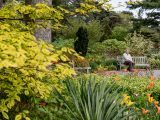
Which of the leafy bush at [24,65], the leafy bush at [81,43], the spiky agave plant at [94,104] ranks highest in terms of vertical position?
the leafy bush at [24,65]

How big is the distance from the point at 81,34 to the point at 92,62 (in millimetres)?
2653

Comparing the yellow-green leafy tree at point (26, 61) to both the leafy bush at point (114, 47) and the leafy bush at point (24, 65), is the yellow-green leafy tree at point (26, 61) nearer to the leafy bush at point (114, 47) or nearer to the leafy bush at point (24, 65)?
the leafy bush at point (24, 65)

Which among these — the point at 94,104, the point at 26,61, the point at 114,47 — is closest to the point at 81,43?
the point at 114,47

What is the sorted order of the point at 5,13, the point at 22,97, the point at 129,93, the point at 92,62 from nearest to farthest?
the point at 5,13, the point at 22,97, the point at 129,93, the point at 92,62

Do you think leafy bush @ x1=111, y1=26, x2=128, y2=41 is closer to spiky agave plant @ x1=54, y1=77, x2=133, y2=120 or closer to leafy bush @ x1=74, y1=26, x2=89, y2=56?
leafy bush @ x1=74, y1=26, x2=89, y2=56

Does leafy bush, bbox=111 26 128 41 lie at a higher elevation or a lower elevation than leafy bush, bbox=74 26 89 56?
lower

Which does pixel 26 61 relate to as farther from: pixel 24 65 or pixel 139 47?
pixel 139 47

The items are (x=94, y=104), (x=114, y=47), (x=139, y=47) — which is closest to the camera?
(x=94, y=104)

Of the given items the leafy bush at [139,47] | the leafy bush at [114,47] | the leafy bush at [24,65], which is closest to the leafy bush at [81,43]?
the leafy bush at [139,47]

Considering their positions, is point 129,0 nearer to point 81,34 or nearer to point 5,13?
point 5,13

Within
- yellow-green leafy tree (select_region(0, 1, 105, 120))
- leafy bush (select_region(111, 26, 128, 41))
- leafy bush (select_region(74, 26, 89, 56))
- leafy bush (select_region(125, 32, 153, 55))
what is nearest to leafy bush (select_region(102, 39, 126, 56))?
leafy bush (select_region(125, 32, 153, 55))

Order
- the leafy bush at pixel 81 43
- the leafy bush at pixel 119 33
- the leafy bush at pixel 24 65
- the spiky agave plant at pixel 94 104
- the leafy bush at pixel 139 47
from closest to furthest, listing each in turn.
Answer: the leafy bush at pixel 24 65
the spiky agave plant at pixel 94 104
the leafy bush at pixel 81 43
the leafy bush at pixel 139 47
the leafy bush at pixel 119 33

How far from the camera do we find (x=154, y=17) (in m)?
40.8

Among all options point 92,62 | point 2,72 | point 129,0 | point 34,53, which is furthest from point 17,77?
point 92,62
